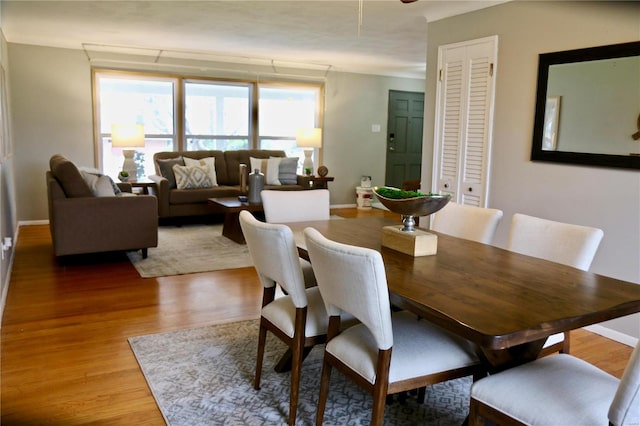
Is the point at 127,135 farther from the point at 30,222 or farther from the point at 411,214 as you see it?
the point at 411,214

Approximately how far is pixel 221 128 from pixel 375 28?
3.20m

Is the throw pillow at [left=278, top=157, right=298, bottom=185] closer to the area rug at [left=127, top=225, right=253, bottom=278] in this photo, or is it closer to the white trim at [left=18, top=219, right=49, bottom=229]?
the area rug at [left=127, top=225, right=253, bottom=278]

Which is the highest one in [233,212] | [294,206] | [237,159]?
[237,159]

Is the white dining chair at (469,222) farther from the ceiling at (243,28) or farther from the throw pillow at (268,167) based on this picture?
the throw pillow at (268,167)

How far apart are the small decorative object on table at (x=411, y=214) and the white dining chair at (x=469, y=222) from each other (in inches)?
20.7

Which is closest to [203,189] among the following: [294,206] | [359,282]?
[294,206]

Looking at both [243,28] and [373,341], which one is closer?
[373,341]

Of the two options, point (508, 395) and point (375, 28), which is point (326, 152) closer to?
point (375, 28)

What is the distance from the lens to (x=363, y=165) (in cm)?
863

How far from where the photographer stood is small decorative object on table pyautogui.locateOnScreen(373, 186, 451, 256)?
2.21 meters

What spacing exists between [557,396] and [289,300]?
1220 mm

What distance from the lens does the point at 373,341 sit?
195 centimetres

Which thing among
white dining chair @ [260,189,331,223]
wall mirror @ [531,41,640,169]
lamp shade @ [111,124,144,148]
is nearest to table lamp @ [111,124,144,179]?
lamp shade @ [111,124,144,148]

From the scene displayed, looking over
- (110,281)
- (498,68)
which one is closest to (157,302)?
(110,281)
